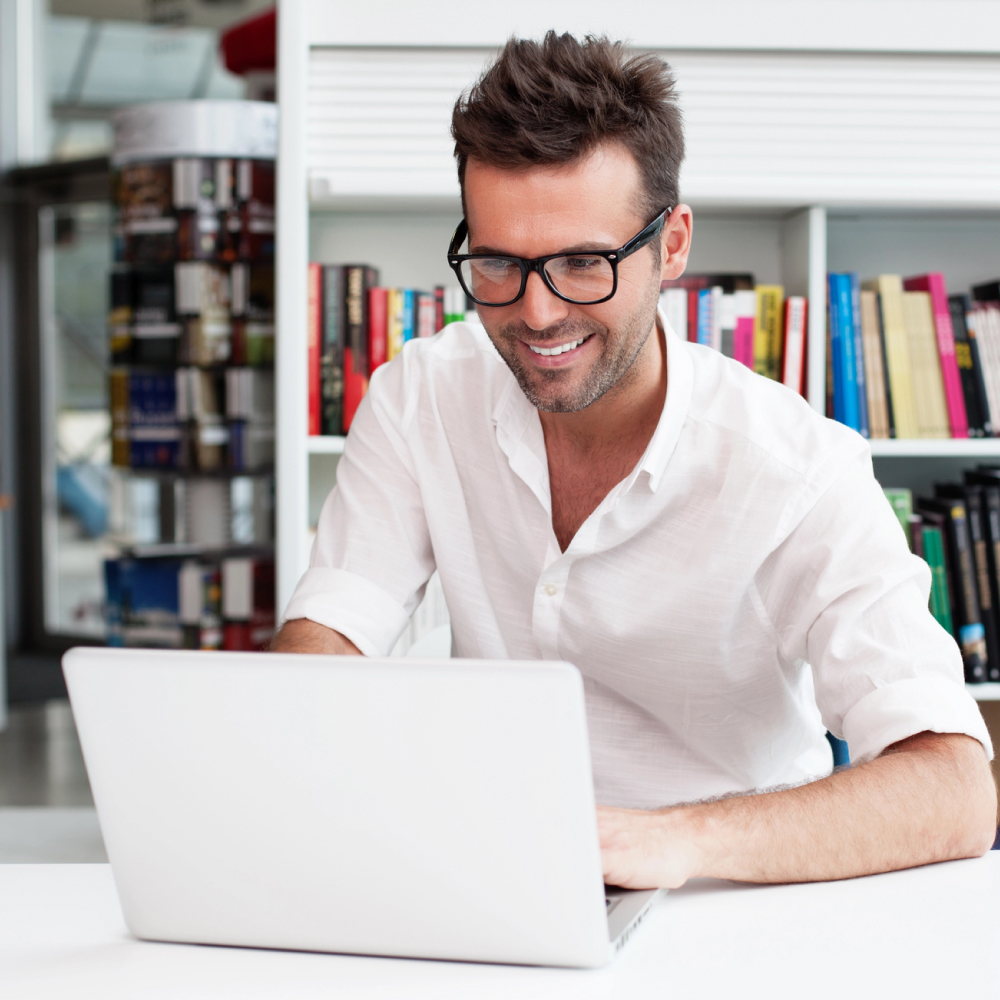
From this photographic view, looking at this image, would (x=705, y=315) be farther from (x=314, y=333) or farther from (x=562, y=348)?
(x=562, y=348)

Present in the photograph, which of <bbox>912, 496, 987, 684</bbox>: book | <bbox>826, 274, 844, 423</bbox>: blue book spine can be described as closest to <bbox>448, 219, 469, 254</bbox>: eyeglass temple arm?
<bbox>826, 274, 844, 423</bbox>: blue book spine

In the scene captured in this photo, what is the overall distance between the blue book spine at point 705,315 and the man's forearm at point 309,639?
1.07 meters

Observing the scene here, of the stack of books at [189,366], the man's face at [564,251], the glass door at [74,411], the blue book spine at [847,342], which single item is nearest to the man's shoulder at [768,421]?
the man's face at [564,251]

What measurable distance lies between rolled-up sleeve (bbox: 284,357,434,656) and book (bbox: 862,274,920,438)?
3.44ft

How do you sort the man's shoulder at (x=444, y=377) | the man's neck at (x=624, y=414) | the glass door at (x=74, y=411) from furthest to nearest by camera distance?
the glass door at (x=74, y=411)
the man's shoulder at (x=444, y=377)
the man's neck at (x=624, y=414)

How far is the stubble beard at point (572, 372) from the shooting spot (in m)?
1.23

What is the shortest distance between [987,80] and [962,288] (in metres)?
0.43

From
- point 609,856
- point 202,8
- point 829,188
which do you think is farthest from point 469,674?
point 202,8

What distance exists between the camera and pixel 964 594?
203 cm

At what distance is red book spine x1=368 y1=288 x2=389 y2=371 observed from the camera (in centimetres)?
208

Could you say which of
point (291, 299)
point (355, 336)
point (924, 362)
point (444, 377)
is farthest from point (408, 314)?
point (924, 362)

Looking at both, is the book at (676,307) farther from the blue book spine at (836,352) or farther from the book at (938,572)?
the book at (938,572)

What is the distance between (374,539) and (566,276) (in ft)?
1.42

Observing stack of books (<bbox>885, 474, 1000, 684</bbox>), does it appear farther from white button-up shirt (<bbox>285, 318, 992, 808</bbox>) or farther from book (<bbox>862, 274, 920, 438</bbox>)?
white button-up shirt (<bbox>285, 318, 992, 808</bbox>)
